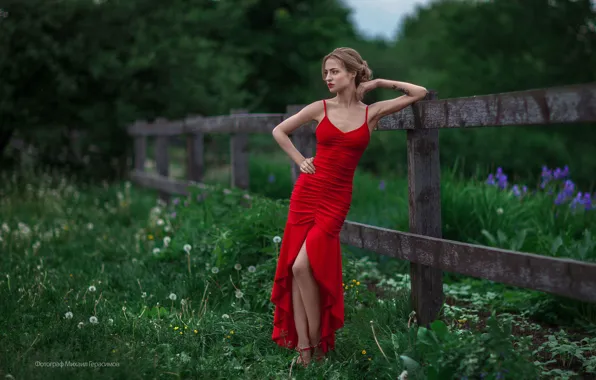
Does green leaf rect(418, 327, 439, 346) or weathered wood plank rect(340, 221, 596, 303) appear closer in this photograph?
weathered wood plank rect(340, 221, 596, 303)

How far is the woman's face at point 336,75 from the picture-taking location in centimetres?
361

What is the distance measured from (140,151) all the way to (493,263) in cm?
946

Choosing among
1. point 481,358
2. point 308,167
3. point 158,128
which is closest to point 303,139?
point 308,167

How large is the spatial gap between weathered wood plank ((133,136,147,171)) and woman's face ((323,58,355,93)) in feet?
28.4

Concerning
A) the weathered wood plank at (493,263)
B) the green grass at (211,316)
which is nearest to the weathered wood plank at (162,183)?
the green grass at (211,316)

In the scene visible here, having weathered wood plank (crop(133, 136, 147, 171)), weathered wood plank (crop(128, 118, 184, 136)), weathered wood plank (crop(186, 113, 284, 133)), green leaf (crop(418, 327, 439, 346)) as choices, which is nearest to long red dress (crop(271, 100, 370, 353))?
green leaf (crop(418, 327, 439, 346))

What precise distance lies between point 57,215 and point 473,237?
210 inches

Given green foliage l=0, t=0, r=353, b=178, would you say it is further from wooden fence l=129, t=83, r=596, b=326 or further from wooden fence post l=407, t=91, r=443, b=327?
wooden fence post l=407, t=91, r=443, b=327

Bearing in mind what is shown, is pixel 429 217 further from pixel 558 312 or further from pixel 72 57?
pixel 72 57

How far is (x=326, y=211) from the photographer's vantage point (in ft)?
11.9

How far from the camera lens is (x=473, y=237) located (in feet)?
19.7

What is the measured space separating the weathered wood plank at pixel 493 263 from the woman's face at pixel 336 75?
962 mm

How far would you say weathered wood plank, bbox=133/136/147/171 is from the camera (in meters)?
11.9

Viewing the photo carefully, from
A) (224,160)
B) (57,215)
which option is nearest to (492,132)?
(224,160)
